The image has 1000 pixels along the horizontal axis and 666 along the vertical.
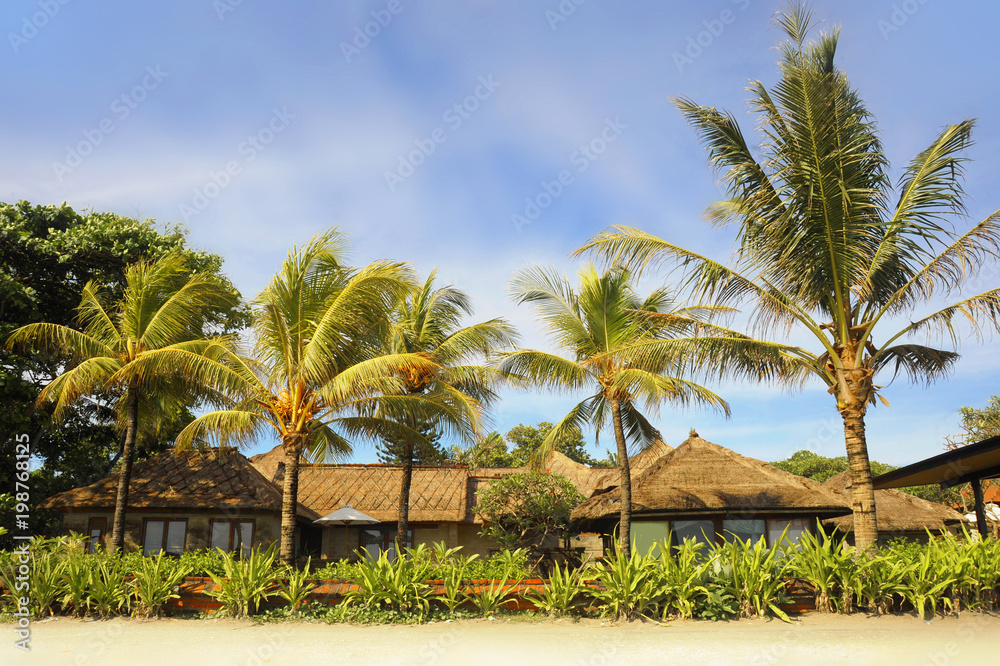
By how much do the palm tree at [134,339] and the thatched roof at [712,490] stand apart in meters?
10.6

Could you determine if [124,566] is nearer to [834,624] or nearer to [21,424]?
[21,424]

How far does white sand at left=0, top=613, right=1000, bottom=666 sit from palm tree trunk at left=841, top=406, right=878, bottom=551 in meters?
1.58

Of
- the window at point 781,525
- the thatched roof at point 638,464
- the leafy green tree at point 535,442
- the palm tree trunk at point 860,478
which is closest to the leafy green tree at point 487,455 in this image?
the leafy green tree at point 535,442

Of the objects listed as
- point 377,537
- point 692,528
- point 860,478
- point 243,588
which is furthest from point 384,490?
point 860,478

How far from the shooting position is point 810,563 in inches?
343

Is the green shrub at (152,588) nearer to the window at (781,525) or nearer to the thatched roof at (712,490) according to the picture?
the thatched roof at (712,490)

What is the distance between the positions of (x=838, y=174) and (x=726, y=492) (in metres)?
9.07

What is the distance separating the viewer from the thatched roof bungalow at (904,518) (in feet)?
65.1

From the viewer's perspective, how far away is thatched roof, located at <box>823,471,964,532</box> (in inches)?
780

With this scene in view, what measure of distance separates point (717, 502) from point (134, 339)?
13865mm

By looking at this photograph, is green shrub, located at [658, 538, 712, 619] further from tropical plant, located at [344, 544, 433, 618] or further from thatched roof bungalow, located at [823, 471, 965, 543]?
thatched roof bungalow, located at [823, 471, 965, 543]

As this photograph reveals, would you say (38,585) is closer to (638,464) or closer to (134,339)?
(134,339)

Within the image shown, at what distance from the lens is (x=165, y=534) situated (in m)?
17.1

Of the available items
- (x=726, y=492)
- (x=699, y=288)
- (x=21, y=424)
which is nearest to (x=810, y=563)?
(x=699, y=288)
